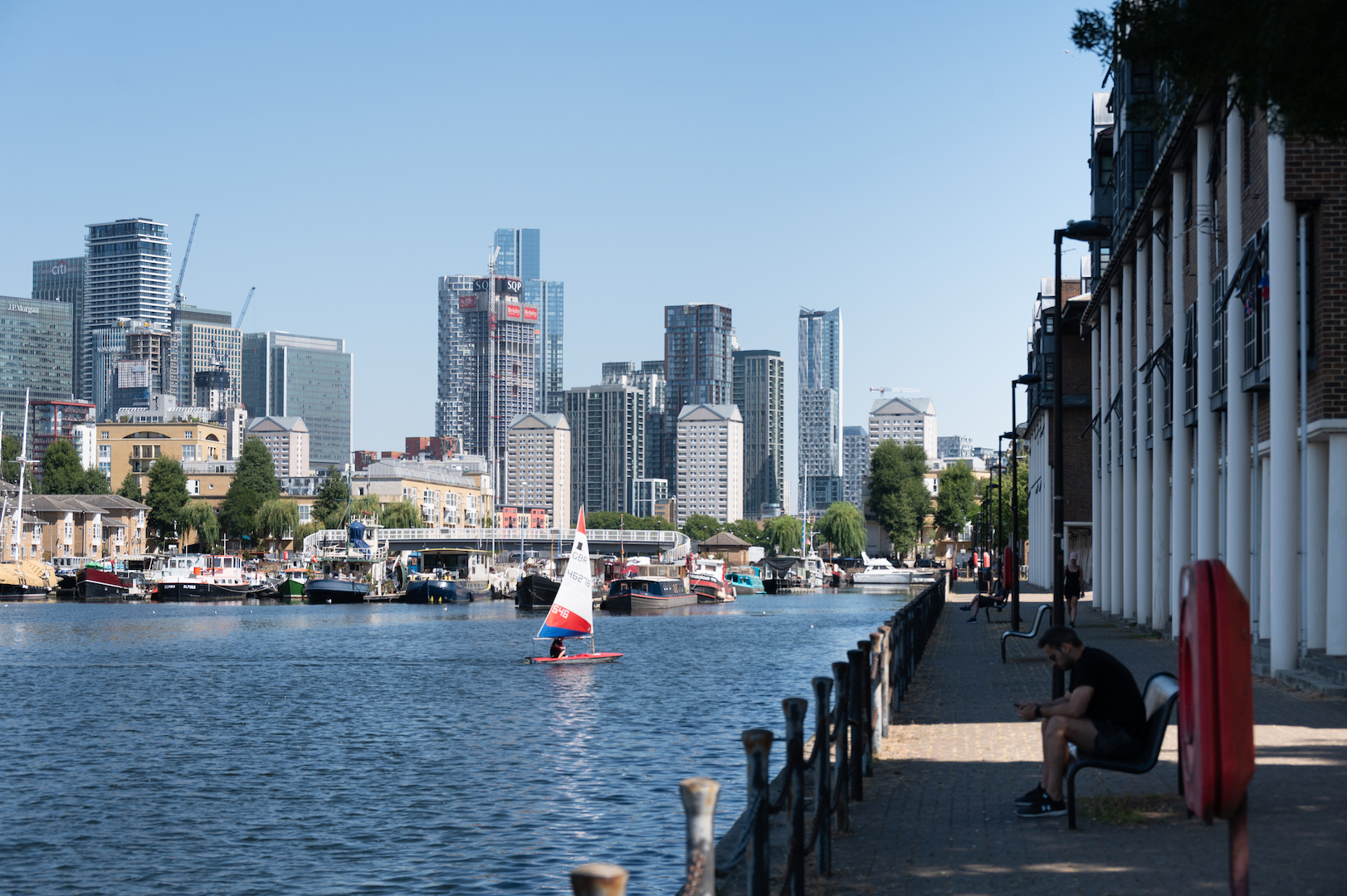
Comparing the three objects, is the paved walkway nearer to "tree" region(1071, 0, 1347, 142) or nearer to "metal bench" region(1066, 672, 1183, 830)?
"metal bench" region(1066, 672, 1183, 830)

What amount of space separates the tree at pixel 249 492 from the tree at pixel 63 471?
16626mm

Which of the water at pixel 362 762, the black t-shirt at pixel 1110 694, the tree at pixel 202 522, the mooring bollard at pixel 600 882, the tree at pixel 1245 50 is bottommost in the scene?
the water at pixel 362 762

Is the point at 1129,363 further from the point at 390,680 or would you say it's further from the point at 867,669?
the point at 867,669

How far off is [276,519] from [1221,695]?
521ft

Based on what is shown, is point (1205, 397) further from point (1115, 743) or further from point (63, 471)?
point (63, 471)

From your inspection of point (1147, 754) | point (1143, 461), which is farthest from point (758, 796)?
point (1143, 461)

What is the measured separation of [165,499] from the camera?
160 metres

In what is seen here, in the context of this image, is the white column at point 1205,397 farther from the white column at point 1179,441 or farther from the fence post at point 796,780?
the fence post at point 796,780

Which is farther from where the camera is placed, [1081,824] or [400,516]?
[400,516]

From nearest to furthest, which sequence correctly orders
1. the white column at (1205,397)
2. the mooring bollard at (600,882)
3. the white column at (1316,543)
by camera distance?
the mooring bollard at (600,882), the white column at (1316,543), the white column at (1205,397)

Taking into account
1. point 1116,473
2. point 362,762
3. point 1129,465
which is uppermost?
point 1129,465

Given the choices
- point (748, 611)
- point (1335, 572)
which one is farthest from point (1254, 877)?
point (748, 611)

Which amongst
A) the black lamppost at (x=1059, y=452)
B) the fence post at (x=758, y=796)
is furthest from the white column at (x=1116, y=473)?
the fence post at (x=758, y=796)

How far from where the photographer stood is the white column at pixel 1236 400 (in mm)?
24828
